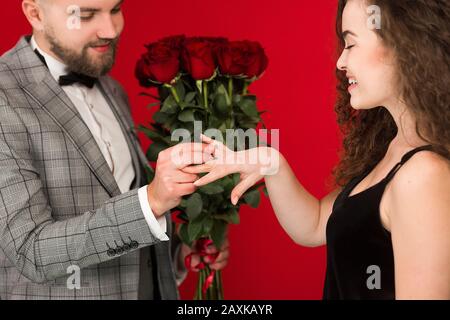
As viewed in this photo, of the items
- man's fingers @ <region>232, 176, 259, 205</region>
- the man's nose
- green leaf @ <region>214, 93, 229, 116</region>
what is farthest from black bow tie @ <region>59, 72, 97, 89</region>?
man's fingers @ <region>232, 176, 259, 205</region>

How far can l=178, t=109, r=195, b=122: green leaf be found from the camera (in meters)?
2.09

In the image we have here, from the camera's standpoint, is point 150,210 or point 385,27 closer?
point 385,27

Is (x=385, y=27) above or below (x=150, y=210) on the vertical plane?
above

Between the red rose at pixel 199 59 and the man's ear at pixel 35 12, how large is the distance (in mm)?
534

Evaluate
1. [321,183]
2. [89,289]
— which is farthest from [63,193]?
[321,183]

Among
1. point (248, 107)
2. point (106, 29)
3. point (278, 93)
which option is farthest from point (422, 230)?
point (278, 93)

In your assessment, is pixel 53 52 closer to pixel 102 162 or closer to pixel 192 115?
pixel 102 162

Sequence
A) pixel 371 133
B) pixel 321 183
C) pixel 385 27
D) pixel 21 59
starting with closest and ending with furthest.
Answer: pixel 385 27 → pixel 371 133 → pixel 21 59 → pixel 321 183

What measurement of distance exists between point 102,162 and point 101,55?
384 mm

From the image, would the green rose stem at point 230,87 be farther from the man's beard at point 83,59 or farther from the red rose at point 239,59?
the man's beard at point 83,59

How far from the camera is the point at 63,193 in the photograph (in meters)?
2.13

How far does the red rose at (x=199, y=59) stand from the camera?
2029mm

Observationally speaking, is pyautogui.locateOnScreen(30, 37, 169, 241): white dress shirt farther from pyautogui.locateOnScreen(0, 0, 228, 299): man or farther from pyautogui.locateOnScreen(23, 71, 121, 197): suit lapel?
pyautogui.locateOnScreen(23, 71, 121, 197): suit lapel

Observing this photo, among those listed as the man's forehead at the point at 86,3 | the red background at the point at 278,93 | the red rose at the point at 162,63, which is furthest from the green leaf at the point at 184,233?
the red background at the point at 278,93
